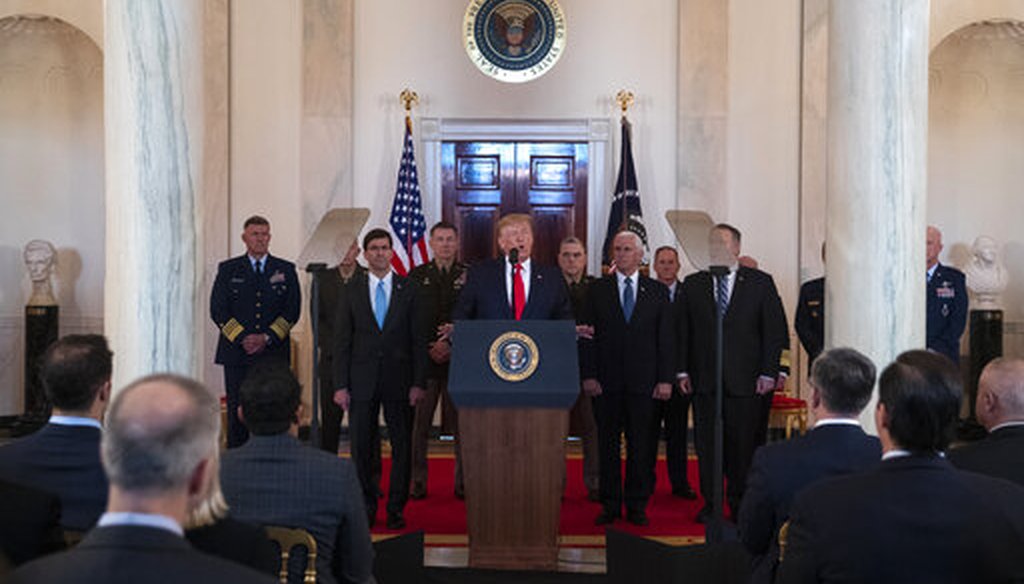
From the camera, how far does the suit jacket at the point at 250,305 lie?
7.31 m

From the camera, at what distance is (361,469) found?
649 centimetres

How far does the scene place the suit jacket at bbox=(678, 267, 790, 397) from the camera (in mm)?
6527

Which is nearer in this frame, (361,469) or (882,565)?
(882,565)

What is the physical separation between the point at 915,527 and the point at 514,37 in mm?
8217

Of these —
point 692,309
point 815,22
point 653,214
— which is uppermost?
point 815,22

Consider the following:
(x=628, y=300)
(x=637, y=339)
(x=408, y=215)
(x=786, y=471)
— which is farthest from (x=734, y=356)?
(x=408, y=215)

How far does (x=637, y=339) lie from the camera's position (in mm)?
6609

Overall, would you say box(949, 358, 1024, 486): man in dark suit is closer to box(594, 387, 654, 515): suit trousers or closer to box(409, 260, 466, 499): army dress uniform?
box(594, 387, 654, 515): suit trousers

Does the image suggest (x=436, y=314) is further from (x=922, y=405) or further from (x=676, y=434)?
(x=922, y=405)

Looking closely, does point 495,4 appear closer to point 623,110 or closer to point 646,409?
point 623,110

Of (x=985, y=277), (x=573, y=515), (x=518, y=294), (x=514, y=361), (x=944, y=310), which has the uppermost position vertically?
(x=985, y=277)

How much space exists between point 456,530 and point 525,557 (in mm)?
961

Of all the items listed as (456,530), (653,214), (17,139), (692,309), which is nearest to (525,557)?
(456,530)

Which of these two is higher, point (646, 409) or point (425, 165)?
point (425, 165)
